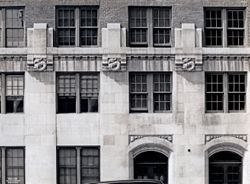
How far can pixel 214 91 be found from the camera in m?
24.4

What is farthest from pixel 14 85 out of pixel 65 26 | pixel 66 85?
pixel 65 26

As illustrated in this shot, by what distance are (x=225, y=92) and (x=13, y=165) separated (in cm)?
1049

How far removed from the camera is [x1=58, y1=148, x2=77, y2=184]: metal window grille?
78.9 ft

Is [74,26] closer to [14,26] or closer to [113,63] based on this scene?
[113,63]

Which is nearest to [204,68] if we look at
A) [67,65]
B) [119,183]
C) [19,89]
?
[67,65]

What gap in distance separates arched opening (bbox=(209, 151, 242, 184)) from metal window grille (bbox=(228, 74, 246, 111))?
223cm

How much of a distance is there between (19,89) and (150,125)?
633cm

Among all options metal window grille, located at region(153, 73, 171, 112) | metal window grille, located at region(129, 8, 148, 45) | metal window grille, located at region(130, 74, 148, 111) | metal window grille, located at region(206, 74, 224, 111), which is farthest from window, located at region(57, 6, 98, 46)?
metal window grille, located at region(206, 74, 224, 111)

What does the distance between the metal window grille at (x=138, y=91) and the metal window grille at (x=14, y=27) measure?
5.52 metres

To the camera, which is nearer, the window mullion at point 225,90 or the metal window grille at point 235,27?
the window mullion at point 225,90

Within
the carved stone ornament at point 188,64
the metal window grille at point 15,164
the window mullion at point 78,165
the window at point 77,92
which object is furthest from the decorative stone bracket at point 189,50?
the metal window grille at point 15,164

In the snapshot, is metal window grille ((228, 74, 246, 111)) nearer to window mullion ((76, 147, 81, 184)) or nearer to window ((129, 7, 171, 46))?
window ((129, 7, 171, 46))

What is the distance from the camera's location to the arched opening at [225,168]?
80.2 feet

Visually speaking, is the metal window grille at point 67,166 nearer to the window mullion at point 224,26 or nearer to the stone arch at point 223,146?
the stone arch at point 223,146
